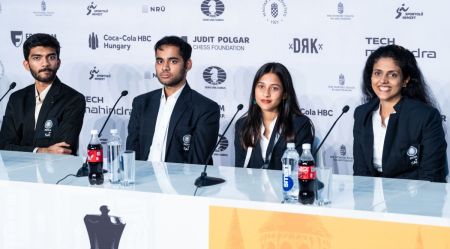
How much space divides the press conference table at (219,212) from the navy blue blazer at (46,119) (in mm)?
1638

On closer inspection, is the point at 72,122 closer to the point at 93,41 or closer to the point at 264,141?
the point at 93,41

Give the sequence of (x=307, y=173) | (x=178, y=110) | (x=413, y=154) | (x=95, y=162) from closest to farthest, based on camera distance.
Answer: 1. (x=307, y=173)
2. (x=95, y=162)
3. (x=413, y=154)
4. (x=178, y=110)

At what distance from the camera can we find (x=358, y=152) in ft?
15.8

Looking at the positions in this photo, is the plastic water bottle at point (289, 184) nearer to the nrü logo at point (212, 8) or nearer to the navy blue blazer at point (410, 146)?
the navy blue blazer at point (410, 146)

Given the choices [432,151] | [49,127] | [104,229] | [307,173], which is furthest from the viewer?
[49,127]

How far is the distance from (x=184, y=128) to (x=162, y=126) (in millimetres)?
219

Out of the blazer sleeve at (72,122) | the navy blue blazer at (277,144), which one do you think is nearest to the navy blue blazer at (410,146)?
the navy blue blazer at (277,144)

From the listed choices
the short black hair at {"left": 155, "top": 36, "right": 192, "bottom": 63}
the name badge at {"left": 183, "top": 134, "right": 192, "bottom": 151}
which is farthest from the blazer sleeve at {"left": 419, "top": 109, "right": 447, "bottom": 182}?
the short black hair at {"left": 155, "top": 36, "right": 192, "bottom": 63}

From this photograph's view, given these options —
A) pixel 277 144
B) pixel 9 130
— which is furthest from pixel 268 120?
pixel 9 130

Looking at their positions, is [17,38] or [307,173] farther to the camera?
[17,38]

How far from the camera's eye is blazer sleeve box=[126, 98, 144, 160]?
18.0 feet

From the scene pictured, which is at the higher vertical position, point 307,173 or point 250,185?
point 307,173

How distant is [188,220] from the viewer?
3488mm

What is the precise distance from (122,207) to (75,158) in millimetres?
946
